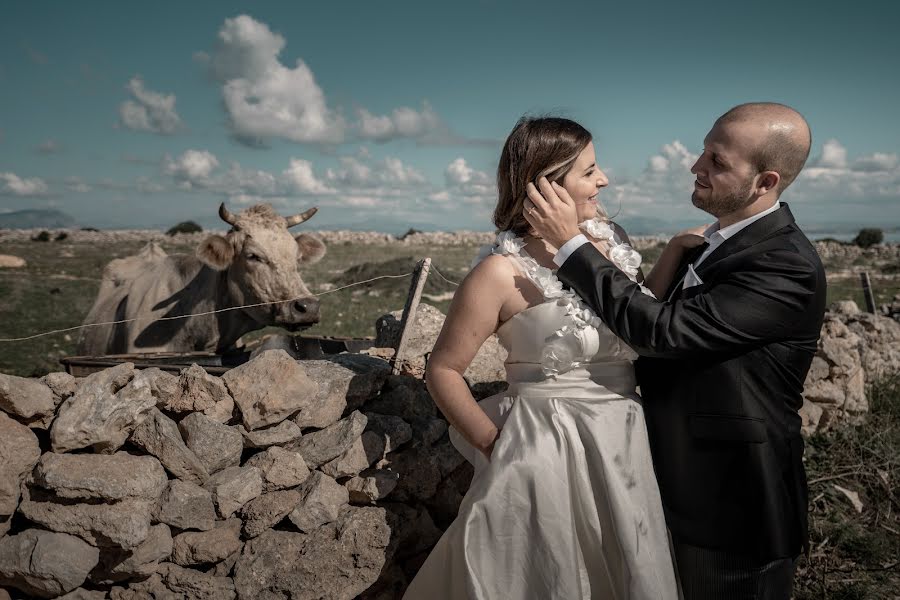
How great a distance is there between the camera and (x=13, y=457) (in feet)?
7.95

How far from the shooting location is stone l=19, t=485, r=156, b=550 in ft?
7.95

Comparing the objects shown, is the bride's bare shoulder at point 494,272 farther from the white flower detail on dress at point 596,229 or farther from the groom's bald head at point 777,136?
the groom's bald head at point 777,136

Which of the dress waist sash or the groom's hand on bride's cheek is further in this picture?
the dress waist sash

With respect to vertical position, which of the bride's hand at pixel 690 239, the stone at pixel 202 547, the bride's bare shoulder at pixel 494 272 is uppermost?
the bride's hand at pixel 690 239

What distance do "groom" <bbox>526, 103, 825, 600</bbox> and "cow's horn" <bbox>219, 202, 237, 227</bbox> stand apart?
16.6 ft

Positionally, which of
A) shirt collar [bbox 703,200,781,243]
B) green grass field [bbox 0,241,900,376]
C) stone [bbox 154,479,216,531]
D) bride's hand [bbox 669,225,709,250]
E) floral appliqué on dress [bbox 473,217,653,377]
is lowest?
green grass field [bbox 0,241,900,376]

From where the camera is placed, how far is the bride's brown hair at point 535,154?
2285 mm

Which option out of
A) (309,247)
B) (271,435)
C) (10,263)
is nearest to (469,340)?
(271,435)

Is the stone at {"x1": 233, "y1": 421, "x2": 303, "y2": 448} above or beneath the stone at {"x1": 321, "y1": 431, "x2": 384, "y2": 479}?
above

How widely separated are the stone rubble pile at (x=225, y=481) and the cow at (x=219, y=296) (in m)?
3.09

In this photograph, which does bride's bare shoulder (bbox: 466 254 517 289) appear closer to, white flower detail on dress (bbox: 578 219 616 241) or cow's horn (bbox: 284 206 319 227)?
white flower detail on dress (bbox: 578 219 616 241)

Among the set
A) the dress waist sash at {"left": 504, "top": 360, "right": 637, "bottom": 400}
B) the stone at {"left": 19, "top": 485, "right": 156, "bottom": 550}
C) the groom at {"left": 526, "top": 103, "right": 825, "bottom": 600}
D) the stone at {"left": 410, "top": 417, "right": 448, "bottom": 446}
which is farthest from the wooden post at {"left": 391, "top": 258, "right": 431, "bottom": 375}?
the groom at {"left": 526, "top": 103, "right": 825, "bottom": 600}

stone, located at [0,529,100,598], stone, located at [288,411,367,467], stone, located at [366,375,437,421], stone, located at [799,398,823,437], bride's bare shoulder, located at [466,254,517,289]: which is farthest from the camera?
stone, located at [799,398,823,437]

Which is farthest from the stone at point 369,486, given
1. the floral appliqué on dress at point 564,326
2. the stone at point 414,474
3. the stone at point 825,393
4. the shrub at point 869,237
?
the shrub at point 869,237
